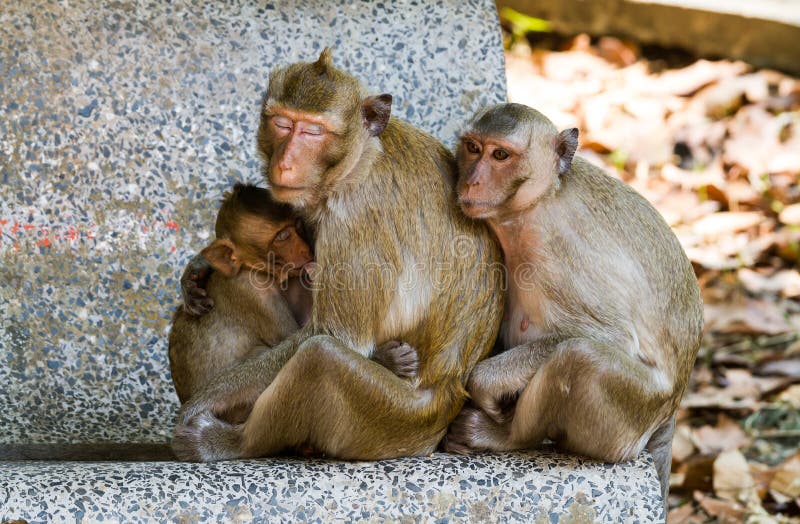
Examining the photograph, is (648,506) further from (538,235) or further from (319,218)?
(319,218)

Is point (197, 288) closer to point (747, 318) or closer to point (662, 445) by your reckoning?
point (662, 445)

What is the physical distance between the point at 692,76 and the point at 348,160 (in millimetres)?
4981

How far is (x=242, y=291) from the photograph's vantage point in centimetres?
376

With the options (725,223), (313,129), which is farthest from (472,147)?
(725,223)

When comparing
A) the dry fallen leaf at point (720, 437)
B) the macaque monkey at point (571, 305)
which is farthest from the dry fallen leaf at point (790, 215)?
the macaque monkey at point (571, 305)

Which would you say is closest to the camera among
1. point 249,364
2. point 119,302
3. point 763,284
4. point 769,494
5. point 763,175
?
point 249,364

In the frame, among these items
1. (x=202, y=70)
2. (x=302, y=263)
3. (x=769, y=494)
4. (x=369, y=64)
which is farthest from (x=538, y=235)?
(x=769, y=494)

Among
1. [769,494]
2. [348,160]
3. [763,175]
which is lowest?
[769,494]

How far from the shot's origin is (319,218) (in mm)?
3482

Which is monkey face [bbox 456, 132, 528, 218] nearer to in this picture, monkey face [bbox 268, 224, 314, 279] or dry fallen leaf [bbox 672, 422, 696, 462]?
monkey face [bbox 268, 224, 314, 279]

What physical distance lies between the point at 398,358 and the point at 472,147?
74 cm

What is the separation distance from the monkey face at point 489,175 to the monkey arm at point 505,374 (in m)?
0.46

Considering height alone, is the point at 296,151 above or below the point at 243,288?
above

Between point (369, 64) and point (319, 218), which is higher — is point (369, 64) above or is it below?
above
